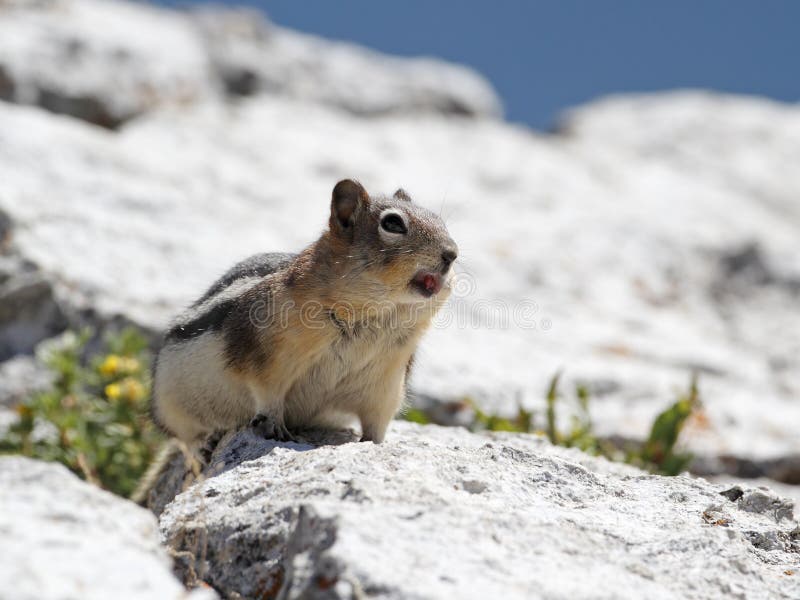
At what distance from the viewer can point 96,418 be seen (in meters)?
7.04

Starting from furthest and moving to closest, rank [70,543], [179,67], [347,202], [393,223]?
[179,67] < [347,202] < [393,223] < [70,543]

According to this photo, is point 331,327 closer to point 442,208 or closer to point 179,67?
point 442,208

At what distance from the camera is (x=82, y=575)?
2.40 meters

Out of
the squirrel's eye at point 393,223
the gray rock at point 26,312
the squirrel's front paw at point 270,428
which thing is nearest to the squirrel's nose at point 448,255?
the squirrel's eye at point 393,223

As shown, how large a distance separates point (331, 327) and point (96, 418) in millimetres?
3212

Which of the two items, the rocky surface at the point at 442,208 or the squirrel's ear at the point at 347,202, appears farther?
the rocky surface at the point at 442,208

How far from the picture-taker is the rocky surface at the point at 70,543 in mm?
2340

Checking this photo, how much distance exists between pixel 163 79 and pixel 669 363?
7.44 m

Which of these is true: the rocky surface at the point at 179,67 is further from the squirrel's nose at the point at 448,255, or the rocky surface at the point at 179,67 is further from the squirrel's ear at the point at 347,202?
the squirrel's nose at the point at 448,255

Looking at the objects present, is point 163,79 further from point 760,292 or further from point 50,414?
point 760,292

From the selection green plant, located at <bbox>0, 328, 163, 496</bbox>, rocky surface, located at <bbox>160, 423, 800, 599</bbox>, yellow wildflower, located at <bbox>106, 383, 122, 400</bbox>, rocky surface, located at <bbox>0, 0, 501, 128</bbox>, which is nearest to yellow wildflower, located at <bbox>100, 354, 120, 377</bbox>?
green plant, located at <bbox>0, 328, 163, 496</bbox>

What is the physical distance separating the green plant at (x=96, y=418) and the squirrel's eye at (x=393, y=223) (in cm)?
267

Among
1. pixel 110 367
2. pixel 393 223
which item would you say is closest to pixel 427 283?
pixel 393 223

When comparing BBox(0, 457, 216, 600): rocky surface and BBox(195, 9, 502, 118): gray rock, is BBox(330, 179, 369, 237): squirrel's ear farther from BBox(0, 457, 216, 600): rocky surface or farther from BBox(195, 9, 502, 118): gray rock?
BBox(195, 9, 502, 118): gray rock
